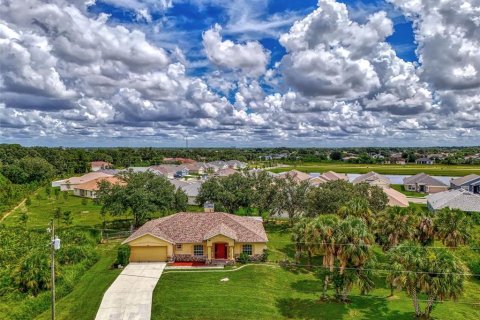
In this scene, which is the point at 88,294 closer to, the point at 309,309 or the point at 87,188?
the point at 309,309

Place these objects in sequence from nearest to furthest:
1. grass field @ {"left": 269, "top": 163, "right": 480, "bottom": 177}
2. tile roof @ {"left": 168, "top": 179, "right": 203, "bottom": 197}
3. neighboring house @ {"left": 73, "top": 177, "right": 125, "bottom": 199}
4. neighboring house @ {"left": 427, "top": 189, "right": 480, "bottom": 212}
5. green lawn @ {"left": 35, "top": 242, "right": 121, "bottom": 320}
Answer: green lawn @ {"left": 35, "top": 242, "right": 121, "bottom": 320} → neighboring house @ {"left": 427, "top": 189, "right": 480, "bottom": 212} → tile roof @ {"left": 168, "top": 179, "right": 203, "bottom": 197} → neighboring house @ {"left": 73, "top": 177, "right": 125, "bottom": 199} → grass field @ {"left": 269, "top": 163, "right": 480, "bottom": 177}

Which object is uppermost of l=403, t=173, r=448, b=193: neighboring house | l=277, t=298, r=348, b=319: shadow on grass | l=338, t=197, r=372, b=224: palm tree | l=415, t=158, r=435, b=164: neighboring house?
l=338, t=197, r=372, b=224: palm tree

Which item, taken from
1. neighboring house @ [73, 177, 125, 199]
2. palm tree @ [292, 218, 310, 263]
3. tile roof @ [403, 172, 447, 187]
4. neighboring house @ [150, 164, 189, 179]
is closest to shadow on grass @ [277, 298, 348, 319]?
palm tree @ [292, 218, 310, 263]

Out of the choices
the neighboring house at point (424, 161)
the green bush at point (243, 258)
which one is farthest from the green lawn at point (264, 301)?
the neighboring house at point (424, 161)

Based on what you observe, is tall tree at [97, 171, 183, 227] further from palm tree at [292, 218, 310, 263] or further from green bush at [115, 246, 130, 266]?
palm tree at [292, 218, 310, 263]

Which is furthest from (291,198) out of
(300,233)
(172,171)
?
(172,171)

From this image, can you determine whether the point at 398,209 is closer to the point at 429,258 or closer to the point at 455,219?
the point at 455,219

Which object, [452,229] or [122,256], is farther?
[452,229]

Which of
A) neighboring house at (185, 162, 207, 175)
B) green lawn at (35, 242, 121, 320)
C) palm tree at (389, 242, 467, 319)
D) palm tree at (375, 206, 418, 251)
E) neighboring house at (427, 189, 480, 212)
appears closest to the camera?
palm tree at (389, 242, 467, 319)
